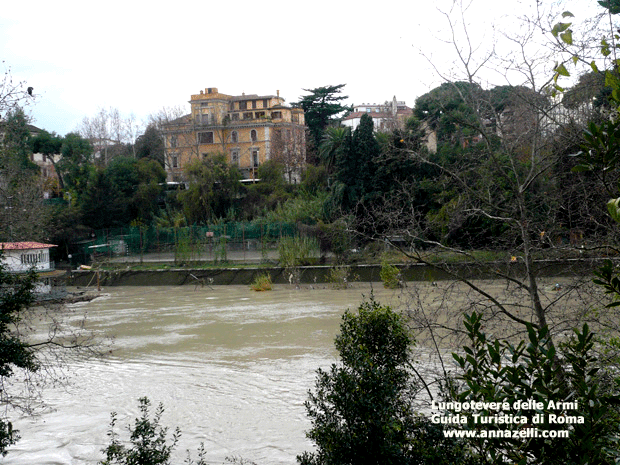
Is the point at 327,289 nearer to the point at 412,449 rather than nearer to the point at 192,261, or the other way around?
the point at 192,261

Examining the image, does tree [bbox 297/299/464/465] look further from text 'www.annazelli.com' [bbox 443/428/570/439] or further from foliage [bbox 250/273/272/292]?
foliage [bbox 250/273/272/292]

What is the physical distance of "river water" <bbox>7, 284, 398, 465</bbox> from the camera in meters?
9.49

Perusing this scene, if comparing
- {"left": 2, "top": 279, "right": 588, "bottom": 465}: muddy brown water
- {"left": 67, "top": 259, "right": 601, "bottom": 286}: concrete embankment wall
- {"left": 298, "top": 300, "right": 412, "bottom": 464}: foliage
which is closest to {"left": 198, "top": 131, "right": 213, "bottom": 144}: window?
{"left": 67, "top": 259, "right": 601, "bottom": 286}: concrete embankment wall

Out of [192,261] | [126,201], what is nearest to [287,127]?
[126,201]

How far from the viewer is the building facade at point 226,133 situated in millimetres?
60812

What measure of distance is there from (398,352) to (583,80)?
5.13 meters

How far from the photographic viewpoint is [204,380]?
1314 centimetres

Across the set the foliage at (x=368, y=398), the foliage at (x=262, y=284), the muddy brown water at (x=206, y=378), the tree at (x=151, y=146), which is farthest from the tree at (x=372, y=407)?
the tree at (x=151, y=146)

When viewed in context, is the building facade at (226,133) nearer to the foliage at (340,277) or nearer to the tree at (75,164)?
the tree at (75,164)

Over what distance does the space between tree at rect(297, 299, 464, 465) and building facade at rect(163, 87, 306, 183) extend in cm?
5389

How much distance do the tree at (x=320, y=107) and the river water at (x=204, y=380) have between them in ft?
126

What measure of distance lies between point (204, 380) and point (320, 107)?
4989cm

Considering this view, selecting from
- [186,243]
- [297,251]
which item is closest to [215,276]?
[186,243]

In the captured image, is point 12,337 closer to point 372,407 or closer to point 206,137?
point 372,407
